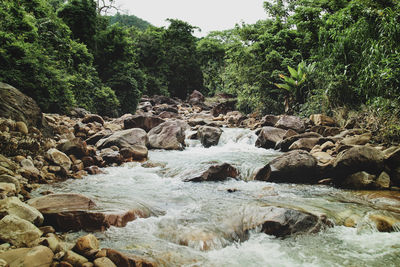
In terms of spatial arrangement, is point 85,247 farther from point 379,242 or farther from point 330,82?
point 330,82

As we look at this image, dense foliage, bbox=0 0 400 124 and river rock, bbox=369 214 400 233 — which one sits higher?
dense foliage, bbox=0 0 400 124

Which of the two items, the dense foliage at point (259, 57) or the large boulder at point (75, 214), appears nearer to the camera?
the large boulder at point (75, 214)

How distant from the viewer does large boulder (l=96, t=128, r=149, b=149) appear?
7902 mm

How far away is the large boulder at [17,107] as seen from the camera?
218 inches

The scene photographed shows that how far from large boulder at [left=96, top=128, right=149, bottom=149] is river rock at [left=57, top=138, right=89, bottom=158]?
1426 mm

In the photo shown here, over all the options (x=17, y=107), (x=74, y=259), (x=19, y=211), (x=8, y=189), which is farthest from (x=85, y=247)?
(x=17, y=107)

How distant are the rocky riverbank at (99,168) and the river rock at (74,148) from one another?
23 millimetres

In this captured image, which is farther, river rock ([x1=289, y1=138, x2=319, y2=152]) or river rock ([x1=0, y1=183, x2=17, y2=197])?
river rock ([x1=289, y1=138, x2=319, y2=152])

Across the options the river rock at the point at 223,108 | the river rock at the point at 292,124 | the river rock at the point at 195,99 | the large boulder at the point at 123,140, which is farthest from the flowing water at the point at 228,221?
the river rock at the point at 195,99

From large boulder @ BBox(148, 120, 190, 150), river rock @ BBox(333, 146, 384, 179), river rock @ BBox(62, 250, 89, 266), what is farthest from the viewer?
large boulder @ BBox(148, 120, 190, 150)

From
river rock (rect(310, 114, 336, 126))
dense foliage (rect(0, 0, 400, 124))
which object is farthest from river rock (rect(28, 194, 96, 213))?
river rock (rect(310, 114, 336, 126))

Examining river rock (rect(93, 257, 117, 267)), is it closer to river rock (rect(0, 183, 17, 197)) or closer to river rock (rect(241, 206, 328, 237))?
river rock (rect(241, 206, 328, 237))

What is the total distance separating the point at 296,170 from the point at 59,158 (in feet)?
17.9

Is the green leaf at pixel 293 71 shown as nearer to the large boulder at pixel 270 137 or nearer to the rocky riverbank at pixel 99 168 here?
the rocky riverbank at pixel 99 168
